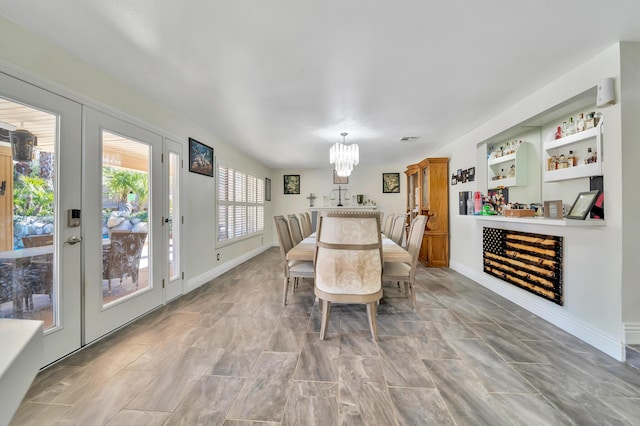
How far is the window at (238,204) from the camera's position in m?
4.27

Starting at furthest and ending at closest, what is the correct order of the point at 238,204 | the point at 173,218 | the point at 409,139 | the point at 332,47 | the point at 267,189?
the point at 267,189 → the point at 238,204 → the point at 409,139 → the point at 173,218 → the point at 332,47

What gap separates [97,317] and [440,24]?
11.1 feet

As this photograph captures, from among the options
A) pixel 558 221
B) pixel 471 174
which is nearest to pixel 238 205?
pixel 471 174

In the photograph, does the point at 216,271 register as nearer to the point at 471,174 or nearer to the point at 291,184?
the point at 291,184

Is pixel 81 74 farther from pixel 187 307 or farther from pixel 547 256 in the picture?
pixel 547 256

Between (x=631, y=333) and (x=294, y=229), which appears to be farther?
(x=294, y=229)

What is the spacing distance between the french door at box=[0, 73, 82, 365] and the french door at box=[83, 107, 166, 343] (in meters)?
0.09

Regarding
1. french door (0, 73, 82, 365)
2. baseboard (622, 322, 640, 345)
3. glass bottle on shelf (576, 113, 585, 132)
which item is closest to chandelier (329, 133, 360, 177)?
glass bottle on shelf (576, 113, 585, 132)

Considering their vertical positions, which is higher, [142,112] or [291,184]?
[142,112]

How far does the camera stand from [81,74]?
1.89 metres

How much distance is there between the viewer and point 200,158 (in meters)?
3.51

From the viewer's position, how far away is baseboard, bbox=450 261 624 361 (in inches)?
70.1

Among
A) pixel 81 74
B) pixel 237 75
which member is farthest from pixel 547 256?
pixel 81 74

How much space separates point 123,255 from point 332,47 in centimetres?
264
